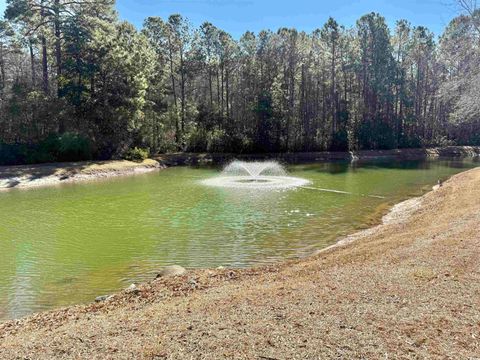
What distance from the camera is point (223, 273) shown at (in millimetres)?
8422

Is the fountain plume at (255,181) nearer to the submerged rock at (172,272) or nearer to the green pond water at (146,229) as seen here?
the green pond water at (146,229)

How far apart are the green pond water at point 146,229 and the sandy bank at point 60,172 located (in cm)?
203

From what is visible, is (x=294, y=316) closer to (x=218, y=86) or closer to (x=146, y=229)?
(x=146, y=229)

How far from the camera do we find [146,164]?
35031 millimetres

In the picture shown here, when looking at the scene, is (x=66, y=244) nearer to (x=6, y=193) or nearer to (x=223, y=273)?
(x=223, y=273)

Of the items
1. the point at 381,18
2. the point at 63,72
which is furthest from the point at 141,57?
the point at 381,18

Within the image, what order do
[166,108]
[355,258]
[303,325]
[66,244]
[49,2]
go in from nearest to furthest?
[303,325]
[355,258]
[66,244]
[49,2]
[166,108]

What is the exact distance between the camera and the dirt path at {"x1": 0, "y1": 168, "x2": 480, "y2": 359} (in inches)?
176

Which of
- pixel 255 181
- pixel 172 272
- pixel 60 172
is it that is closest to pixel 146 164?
pixel 60 172

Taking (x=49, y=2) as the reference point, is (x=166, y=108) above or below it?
below

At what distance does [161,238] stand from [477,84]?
1870 centimetres

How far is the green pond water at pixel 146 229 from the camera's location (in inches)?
371

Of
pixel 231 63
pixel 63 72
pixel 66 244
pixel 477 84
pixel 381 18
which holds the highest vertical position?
pixel 381 18

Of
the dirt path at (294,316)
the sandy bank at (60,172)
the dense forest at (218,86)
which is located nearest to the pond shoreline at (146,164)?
the sandy bank at (60,172)
